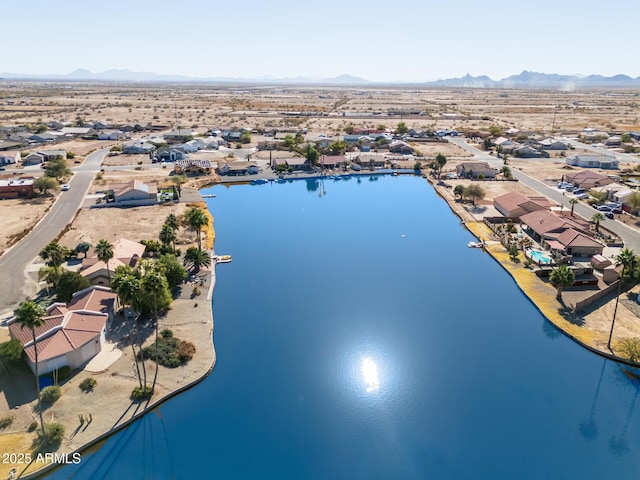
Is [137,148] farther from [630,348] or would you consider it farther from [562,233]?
[630,348]

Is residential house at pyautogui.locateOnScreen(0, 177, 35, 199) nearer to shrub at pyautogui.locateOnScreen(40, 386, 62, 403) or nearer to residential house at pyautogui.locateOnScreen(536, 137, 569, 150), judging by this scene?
shrub at pyautogui.locateOnScreen(40, 386, 62, 403)

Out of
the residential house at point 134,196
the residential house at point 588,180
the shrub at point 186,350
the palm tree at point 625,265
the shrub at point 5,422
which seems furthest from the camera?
the residential house at point 588,180

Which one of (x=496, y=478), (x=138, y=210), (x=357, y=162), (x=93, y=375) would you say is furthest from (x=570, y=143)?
(x=93, y=375)

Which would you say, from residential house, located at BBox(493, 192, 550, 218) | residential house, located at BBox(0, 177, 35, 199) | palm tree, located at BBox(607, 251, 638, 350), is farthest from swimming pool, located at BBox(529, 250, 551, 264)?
residential house, located at BBox(0, 177, 35, 199)

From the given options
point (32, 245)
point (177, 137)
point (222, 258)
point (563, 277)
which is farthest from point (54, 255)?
point (177, 137)

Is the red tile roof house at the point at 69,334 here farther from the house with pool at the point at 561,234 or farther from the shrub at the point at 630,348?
the house with pool at the point at 561,234

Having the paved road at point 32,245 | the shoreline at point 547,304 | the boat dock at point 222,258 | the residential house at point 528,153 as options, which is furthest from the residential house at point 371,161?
the paved road at point 32,245

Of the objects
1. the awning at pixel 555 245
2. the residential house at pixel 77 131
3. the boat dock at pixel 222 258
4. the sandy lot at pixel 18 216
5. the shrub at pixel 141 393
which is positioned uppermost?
the residential house at pixel 77 131

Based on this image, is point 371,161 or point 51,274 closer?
point 51,274
